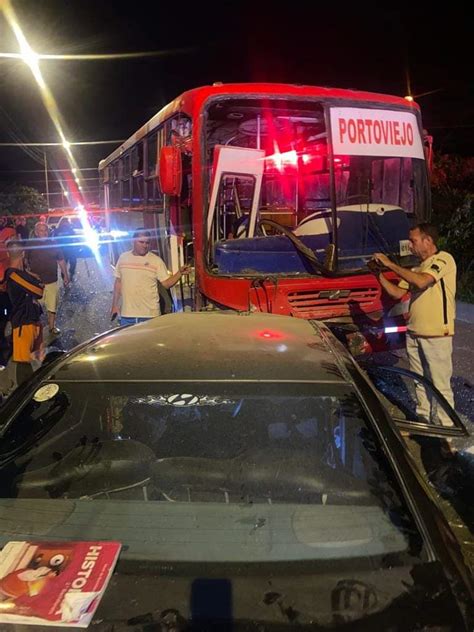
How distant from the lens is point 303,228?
6.23 meters

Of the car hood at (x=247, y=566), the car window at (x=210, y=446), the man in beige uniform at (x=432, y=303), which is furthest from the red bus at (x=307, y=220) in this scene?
the car hood at (x=247, y=566)

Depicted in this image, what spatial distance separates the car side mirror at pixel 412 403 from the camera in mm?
2732

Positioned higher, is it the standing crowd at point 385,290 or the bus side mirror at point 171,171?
the bus side mirror at point 171,171

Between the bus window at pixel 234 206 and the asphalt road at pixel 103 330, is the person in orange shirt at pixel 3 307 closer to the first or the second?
the asphalt road at pixel 103 330

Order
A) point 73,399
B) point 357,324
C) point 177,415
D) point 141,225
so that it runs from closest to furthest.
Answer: point 73,399 < point 177,415 < point 357,324 < point 141,225

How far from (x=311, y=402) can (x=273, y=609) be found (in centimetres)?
101

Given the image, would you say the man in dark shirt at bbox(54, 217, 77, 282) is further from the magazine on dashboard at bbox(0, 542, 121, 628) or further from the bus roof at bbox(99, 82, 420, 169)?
the magazine on dashboard at bbox(0, 542, 121, 628)

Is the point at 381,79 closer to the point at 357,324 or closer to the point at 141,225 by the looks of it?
the point at 141,225

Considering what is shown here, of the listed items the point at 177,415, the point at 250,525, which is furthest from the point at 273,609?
the point at 177,415

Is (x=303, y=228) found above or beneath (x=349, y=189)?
beneath

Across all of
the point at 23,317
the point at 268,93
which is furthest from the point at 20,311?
the point at 268,93

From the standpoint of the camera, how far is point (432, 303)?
4.75 metres

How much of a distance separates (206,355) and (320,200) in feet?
18.4

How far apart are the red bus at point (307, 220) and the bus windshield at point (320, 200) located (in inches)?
0.5
